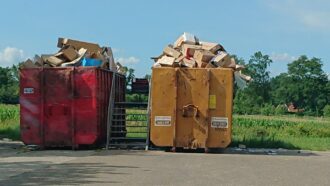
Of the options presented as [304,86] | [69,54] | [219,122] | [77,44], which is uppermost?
[304,86]

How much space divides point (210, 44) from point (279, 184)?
885cm

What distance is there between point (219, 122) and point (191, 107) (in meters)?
0.96

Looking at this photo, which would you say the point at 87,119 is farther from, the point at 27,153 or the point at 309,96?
the point at 309,96

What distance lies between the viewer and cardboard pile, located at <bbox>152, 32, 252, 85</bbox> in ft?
57.3

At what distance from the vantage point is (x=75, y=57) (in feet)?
60.6

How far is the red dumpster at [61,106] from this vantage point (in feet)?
56.9

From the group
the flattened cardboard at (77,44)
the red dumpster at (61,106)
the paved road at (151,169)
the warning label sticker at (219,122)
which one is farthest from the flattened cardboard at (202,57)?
the flattened cardboard at (77,44)

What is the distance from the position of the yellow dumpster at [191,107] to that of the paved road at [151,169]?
64cm

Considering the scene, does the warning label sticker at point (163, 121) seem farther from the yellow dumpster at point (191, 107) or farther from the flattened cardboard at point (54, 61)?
the flattened cardboard at point (54, 61)

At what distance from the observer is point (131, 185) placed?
33.4 ft

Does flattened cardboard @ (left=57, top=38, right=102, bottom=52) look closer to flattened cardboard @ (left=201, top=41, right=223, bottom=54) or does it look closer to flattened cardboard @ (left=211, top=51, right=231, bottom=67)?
flattened cardboard @ (left=201, top=41, right=223, bottom=54)

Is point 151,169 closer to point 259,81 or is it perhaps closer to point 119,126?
point 119,126

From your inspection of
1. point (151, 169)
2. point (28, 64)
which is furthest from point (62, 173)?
point (28, 64)

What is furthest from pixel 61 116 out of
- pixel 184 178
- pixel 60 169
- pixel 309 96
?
pixel 309 96
